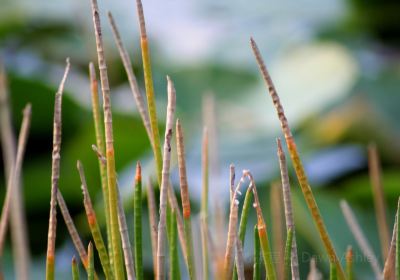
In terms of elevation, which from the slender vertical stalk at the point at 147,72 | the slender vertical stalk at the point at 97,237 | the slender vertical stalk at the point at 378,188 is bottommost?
the slender vertical stalk at the point at 97,237

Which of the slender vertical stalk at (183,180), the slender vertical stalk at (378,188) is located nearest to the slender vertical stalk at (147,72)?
the slender vertical stalk at (183,180)

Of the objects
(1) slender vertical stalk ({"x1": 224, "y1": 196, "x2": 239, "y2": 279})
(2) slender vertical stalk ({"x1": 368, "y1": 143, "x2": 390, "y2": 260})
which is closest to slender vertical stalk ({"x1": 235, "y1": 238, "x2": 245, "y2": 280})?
(1) slender vertical stalk ({"x1": 224, "y1": 196, "x2": 239, "y2": 279})

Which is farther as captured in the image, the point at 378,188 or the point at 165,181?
the point at 378,188

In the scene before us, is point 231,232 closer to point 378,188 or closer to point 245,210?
point 245,210

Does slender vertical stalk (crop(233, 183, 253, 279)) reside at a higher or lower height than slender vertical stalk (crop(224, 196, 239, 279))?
higher

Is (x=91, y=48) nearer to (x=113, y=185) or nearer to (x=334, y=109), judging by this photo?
(x=334, y=109)

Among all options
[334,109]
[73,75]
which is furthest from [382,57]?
[73,75]

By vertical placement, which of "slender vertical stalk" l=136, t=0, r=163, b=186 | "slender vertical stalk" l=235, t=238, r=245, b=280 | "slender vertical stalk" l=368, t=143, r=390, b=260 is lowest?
"slender vertical stalk" l=235, t=238, r=245, b=280

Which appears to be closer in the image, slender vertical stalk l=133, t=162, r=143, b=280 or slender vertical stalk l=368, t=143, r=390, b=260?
slender vertical stalk l=133, t=162, r=143, b=280

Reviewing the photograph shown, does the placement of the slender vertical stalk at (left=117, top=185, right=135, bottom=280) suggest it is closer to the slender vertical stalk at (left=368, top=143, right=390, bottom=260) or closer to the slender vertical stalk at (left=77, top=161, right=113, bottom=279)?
the slender vertical stalk at (left=77, top=161, right=113, bottom=279)

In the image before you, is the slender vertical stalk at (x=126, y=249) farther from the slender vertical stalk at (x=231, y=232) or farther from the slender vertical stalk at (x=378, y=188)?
the slender vertical stalk at (x=378, y=188)

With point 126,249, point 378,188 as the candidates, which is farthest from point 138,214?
point 378,188

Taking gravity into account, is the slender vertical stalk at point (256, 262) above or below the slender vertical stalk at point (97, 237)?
below
